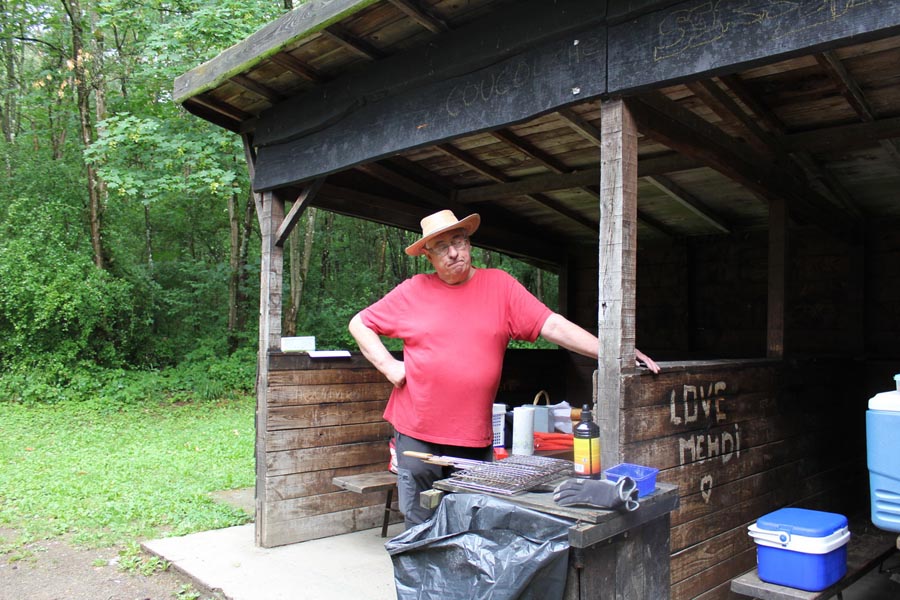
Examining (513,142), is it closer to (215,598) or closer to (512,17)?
(512,17)

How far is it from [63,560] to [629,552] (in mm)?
4187

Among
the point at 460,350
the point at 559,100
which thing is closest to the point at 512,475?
A: the point at 460,350

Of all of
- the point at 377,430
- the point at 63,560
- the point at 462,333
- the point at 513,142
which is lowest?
the point at 63,560

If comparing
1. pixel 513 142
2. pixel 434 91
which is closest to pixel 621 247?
pixel 434 91

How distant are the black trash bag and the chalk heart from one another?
4.46ft

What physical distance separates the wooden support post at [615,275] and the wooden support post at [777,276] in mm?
1952

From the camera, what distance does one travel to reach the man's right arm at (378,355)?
3342 mm

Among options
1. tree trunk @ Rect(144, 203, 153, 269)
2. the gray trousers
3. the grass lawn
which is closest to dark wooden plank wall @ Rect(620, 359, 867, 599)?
the gray trousers

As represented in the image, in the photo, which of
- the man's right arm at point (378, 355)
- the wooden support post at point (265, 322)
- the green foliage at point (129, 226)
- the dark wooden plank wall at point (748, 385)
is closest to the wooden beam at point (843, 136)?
the dark wooden plank wall at point (748, 385)

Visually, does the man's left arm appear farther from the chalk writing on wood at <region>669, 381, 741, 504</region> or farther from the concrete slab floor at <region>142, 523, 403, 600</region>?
the concrete slab floor at <region>142, 523, 403, 600</region>

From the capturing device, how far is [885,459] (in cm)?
276

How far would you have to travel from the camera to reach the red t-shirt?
322cm

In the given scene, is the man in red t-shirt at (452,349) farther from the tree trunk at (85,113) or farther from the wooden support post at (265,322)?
the tree trunk at (85,113)

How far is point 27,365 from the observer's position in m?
11.1
